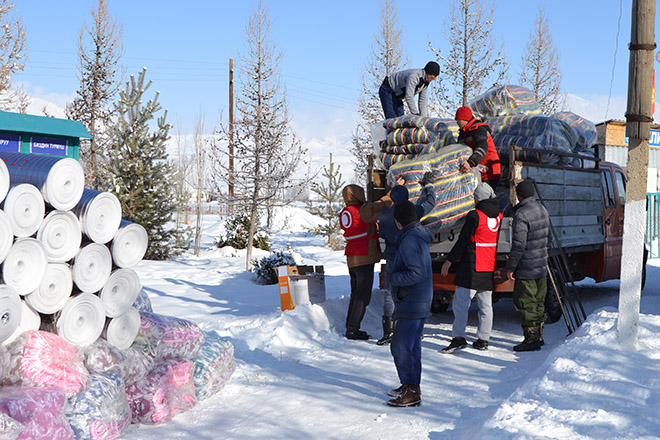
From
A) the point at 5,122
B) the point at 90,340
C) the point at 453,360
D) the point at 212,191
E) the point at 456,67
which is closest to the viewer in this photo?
the point at 90,340

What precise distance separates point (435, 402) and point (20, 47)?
22.3m

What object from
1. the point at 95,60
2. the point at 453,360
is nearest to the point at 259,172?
the point at 95,60

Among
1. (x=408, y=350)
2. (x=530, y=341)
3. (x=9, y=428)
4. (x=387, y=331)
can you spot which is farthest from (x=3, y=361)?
(x=530, y=341)

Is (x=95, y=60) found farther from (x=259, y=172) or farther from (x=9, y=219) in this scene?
(x=9, y=219)

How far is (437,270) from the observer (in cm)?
774

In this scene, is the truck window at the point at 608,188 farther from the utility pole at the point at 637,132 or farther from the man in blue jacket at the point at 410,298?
the man in blue jacket at the point at 410,298

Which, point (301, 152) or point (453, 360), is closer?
point (453, 360)

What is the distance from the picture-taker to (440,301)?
9.15 m

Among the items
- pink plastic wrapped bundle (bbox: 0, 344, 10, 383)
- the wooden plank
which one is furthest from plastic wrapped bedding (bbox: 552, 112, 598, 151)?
pink plastic wrapped bundle (bbox: 0, 344, 10, 383)

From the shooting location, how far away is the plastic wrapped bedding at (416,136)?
7.64m

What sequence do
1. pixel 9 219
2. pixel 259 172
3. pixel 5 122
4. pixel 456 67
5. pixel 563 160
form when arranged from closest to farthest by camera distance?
1. pixel 9 219
2. pixel 5 122
3. pixel 563 160
4. pixel 259 172
5. pixel 456 67

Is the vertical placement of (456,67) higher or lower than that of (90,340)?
higher

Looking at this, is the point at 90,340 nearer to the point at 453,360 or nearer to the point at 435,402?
the point at 435,402

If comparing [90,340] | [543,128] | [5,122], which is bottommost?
[90,340]
